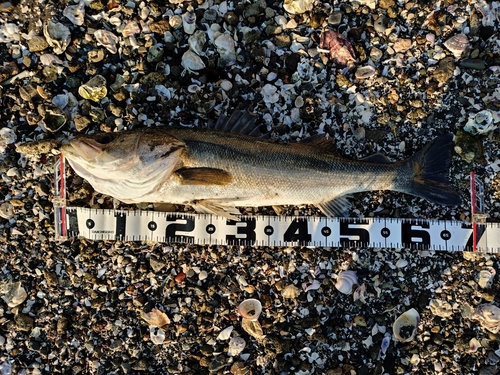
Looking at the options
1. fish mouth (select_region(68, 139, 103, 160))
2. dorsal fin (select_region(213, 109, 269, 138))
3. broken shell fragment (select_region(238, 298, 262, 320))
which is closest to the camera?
fish mouth (select_region(68, 139, 103, 160))

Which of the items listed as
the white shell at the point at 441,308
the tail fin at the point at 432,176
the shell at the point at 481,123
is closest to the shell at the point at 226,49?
the tail fin at the point at 432,176

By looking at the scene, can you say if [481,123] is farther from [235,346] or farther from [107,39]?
[107,39]

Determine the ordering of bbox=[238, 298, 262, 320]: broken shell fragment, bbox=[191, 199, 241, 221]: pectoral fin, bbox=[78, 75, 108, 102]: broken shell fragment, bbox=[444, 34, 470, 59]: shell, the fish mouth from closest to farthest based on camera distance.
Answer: the fish mouth
bbox=[191, 199, 241, 221]: pectoral fin
bbox=[238, 298, 262, 320]: broken shell fragment
bbox=[78, 75, 108, 102]: broken shell fragment
bbox=[444, 34, 470, 59]: shell

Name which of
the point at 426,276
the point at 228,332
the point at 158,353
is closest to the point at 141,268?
the point at 158,353

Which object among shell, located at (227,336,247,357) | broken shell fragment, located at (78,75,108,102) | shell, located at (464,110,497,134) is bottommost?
shell, located at (227,336,247,357)

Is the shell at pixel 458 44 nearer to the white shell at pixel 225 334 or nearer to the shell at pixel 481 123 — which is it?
the shell at pixel 481 123

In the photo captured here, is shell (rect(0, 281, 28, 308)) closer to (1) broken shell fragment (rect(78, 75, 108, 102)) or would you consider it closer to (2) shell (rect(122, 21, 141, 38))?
(1) broken shell fragment (rect(78, 75, 108, 102))

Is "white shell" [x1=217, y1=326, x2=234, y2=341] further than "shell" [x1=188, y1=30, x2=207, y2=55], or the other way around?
"shell" [x1=188, y1=30, x2=207, y2=55]

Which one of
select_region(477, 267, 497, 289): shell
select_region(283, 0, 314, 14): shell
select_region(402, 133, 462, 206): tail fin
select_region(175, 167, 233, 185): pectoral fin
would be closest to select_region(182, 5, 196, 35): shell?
select_region(283, 0, 314, 14): shell
